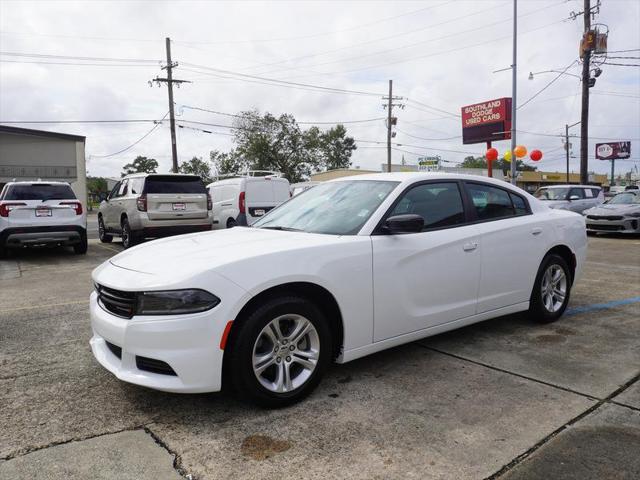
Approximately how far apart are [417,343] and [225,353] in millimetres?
2103

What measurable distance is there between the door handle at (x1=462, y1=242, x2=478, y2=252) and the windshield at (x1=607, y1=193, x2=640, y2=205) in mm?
13033

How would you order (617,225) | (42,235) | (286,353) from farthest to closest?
(617,225) < (42,235) < (286,353)

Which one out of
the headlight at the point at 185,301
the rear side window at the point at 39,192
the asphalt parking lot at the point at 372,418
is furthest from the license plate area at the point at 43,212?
the headlight at the point at 185,301

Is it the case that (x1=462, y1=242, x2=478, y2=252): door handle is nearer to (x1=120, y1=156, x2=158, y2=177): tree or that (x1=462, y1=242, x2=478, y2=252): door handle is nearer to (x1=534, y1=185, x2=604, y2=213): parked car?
(x1=534, y1=185, x2=604, y2=213): parked car

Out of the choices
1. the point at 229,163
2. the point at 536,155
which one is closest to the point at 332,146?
the point at 229,163

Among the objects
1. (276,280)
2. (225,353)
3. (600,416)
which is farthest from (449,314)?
(225,353)

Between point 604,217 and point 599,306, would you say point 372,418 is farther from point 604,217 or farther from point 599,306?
point 604,217

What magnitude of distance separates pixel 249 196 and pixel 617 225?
10186mm

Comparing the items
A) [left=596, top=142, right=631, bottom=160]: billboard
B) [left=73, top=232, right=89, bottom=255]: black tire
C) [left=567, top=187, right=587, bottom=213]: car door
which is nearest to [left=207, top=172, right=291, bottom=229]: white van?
[left=73, top=232, right=89, bottom=255]: black tire

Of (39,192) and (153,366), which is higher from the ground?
(39,192)

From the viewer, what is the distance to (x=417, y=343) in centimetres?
442

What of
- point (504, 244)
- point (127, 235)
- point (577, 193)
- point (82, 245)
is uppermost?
point (577, 193)

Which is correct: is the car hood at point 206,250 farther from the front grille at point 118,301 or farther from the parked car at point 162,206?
the parked car at point 162,206

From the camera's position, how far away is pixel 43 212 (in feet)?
32.6
